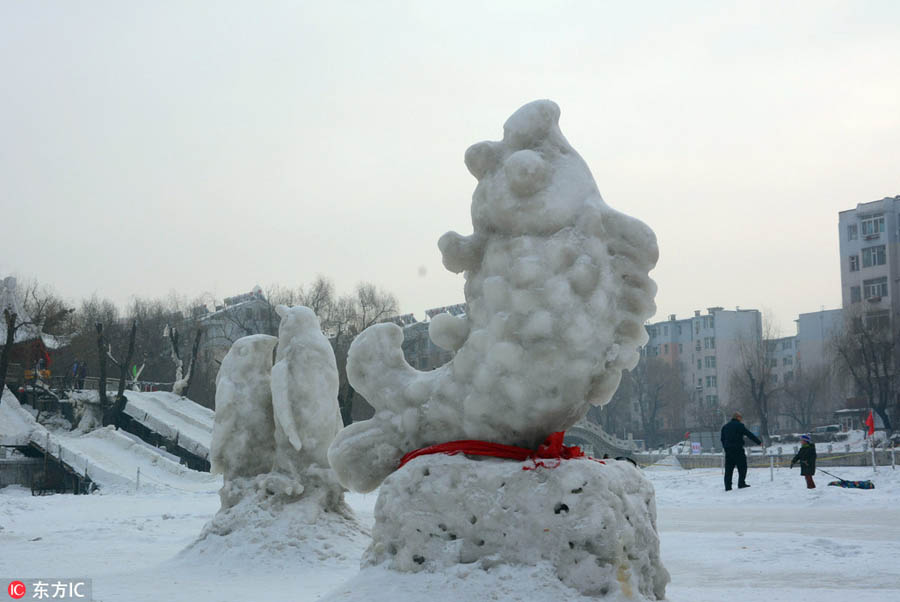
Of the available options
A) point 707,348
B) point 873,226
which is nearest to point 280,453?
point 873,226

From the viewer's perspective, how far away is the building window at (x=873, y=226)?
5479 cm

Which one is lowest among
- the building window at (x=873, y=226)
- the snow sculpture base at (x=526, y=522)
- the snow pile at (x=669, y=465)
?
the snow pile at (x=669, y=465)

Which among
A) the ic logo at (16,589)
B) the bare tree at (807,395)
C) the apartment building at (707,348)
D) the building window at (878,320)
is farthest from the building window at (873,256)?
the ic logo at (16,589)

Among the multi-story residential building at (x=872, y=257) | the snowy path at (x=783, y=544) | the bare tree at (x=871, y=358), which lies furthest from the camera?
the multi-story residential building at (x=872, y=257)

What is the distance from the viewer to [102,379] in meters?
32.2

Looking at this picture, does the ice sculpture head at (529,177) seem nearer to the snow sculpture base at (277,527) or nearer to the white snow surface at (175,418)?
the snow sculpture base at (277,527)

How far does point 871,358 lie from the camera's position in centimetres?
4519

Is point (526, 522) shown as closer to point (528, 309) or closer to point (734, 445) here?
point (528, 309)

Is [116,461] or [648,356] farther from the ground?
[648,356]

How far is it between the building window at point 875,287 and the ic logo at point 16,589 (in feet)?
181

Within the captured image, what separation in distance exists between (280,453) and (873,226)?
5446 centimetres

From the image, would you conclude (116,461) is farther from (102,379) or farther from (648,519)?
(648,519)

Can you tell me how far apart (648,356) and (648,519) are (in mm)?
77116

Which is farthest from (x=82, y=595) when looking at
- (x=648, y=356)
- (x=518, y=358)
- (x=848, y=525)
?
(x=648, y=356)
